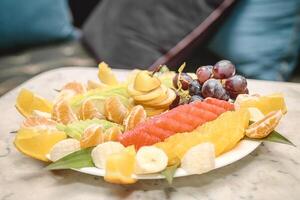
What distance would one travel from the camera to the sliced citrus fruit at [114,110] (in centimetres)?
83

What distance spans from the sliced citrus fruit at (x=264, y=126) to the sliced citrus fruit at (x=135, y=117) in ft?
0.56

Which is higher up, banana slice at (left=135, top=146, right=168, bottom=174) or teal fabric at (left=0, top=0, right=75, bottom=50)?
banana slice at (left=135, top=146, right=168, bottom=174)

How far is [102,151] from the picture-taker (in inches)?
28.4

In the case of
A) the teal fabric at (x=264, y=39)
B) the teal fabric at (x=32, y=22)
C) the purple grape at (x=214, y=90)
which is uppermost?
the purple grape at (x=214, y=90)

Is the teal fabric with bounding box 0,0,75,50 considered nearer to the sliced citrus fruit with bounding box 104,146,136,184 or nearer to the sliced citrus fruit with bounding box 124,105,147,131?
the sliced citrus fruit with bounding box 124,105,147,131

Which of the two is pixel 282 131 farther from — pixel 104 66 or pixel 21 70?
pixel 21 70

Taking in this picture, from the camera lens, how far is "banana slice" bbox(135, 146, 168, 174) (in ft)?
2.27

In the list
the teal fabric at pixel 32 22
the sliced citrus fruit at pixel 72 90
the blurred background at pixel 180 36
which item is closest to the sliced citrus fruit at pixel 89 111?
the sliced citrus fruit at pixel 72 90

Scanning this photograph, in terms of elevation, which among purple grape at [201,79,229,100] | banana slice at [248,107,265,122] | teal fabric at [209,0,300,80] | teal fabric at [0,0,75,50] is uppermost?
purple grape at [201,79,229,100]

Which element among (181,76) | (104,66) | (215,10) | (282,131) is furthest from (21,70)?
(282,131)

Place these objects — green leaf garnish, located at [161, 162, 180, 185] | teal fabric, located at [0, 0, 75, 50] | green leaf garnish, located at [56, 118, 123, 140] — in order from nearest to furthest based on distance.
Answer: green leaf garnish, located at [161, 162, 180, 185] < green leaf garnish, located at [56, 118, 123, 140] < teal fabric, located at [0, 0, 75, 50]

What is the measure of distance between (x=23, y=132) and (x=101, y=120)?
0.42 ft

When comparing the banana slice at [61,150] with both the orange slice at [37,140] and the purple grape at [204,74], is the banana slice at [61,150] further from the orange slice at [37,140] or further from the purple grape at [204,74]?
the purple grape at [204,74]

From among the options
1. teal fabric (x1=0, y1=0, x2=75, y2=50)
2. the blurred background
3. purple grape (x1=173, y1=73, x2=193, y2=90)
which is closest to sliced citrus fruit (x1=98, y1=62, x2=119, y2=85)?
purple grape (x1=173, y1=73, x2=193, y2=90)
